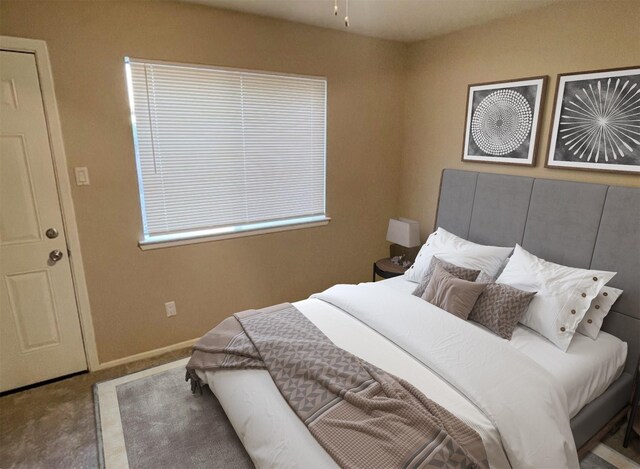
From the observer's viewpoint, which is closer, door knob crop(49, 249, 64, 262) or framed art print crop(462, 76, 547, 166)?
door knob crop(49, 249, 64, 262)

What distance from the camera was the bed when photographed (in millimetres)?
1458

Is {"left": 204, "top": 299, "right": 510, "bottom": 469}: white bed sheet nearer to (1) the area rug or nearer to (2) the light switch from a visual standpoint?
(1) the area rug

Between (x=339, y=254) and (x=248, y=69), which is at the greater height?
(x=248, y=69)

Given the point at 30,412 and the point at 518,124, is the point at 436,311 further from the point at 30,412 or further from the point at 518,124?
the point at 30,412

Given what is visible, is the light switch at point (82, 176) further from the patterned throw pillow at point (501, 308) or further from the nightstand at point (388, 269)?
the patterned throw pillow at point (501, 308)

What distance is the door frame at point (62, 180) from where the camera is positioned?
2.08 m

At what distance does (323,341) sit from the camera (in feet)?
6.20

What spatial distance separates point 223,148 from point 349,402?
2035 millimetres

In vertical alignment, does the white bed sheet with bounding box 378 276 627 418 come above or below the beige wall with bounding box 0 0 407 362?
below

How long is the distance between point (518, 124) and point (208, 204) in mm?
2324

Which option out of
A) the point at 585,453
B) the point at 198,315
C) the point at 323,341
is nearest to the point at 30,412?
the point at 198,315

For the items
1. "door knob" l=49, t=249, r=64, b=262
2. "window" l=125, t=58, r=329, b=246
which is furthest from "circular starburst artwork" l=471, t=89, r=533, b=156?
"door knob" l=49, t=249, r=64, b=262

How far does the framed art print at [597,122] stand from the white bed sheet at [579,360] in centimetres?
101

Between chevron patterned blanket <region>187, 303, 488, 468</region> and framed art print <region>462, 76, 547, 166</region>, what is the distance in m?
1.92
